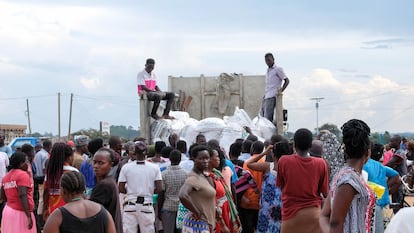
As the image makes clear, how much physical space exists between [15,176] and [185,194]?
2499 mm

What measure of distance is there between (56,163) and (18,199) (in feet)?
4.26

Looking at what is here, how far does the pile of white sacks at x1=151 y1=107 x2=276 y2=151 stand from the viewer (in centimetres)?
1593

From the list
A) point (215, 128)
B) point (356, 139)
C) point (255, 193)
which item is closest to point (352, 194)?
point (356, 139)

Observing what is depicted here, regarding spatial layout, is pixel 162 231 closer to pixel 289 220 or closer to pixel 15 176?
pixel 15 176

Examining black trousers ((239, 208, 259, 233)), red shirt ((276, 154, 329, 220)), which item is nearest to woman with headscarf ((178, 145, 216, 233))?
red shirt ((276, 154, 329, 220))

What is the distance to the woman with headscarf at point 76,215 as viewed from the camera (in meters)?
5.29

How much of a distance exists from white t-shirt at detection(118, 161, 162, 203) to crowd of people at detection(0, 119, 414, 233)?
0.01 m

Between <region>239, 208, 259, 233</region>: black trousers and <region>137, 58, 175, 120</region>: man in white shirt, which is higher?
<region>137, 58, 175, 120</region>: man in white shirt

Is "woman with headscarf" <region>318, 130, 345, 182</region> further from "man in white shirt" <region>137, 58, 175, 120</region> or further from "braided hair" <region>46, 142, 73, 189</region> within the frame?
"man in white shirt" <region>137, 58, 175, 120</region>

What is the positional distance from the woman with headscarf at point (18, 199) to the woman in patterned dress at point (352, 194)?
506 cm

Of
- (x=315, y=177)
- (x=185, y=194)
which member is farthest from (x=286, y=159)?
(x=185, y=194)

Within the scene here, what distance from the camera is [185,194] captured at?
770 centimetres

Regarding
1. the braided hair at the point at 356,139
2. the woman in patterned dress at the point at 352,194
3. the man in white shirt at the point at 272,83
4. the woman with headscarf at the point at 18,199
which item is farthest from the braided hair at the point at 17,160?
the man in white shirt at the point at 272,83

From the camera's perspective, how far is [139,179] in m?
9.08
